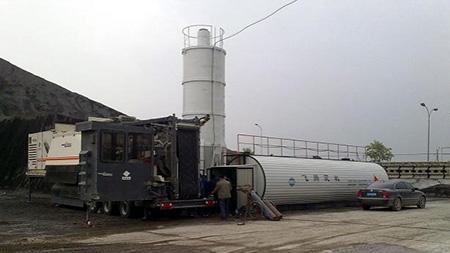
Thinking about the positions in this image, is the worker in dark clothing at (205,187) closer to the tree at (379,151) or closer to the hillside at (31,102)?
the hillside at (31,102)

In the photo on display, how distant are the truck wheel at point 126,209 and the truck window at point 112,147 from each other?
9.68ft

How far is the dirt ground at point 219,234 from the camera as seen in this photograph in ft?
40.1

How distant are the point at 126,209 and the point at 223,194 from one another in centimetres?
395

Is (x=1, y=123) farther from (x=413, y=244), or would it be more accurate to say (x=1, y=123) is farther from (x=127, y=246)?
(x=413, y=244)

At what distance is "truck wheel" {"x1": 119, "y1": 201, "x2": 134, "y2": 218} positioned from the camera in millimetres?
20062

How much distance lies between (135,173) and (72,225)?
2766 mm

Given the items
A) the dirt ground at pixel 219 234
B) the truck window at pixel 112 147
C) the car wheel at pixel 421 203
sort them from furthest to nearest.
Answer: the car wheel at pixel 421 203, the truck window at pixel 112 147, the dirt ground at pixel 219 234

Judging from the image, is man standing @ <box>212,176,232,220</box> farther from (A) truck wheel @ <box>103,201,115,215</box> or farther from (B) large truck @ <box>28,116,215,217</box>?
(A) truck wheel @ <box>103,201,115,215</box>

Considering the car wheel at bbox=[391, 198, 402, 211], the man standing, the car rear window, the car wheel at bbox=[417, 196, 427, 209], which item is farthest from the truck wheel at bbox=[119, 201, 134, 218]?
the car wheel at bbox=[417, 196, 427, 209]

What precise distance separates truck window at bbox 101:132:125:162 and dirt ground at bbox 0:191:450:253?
2.33m

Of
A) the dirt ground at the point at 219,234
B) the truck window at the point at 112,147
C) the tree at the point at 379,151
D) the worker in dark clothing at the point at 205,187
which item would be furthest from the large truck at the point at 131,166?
the tree at the point at 379,151

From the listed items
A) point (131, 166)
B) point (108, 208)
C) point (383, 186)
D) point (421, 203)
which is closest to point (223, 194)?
point (131, 166)

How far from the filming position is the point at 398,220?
19484mm

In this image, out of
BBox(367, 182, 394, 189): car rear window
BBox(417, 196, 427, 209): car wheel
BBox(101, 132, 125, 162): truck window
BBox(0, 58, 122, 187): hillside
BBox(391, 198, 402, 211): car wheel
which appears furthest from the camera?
BBox(0, 58, 122, 187): hillside
